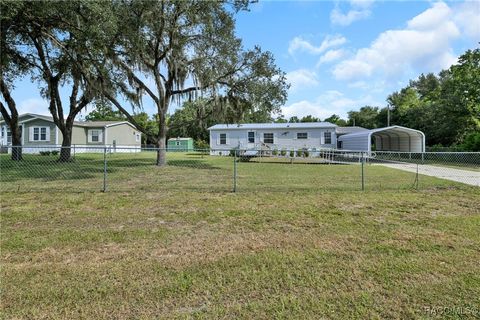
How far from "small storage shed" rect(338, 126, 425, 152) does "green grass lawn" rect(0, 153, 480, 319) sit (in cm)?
1675

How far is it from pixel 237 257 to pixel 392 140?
3183cm

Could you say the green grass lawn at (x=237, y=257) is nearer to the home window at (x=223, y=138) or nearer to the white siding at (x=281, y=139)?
the white siding at (x=281, y=139)

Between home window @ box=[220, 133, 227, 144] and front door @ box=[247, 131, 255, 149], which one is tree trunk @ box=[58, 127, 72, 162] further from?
front door @ box=[247, 131, 255, 149]

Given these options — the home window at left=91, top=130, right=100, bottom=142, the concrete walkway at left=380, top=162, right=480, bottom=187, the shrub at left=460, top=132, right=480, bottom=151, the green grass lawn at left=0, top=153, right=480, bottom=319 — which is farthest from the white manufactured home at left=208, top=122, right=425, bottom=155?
the green grass lawn at left=0, top=153, right=480, bottom=319

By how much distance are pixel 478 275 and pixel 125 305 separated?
3.45m

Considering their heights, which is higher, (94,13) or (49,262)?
(94,13)

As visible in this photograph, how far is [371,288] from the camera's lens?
2945mm

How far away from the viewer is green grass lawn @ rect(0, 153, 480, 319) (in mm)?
2670

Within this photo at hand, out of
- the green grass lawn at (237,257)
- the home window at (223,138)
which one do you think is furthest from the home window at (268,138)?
the green grass lawn at (237,257)

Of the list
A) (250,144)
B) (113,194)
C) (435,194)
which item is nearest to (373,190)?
(435,194)

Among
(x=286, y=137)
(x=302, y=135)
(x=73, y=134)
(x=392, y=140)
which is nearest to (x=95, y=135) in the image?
(x=73, y=134)

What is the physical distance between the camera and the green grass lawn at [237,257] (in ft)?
8.76

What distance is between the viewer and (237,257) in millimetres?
3729

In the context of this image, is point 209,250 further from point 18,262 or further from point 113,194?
point 113,194
